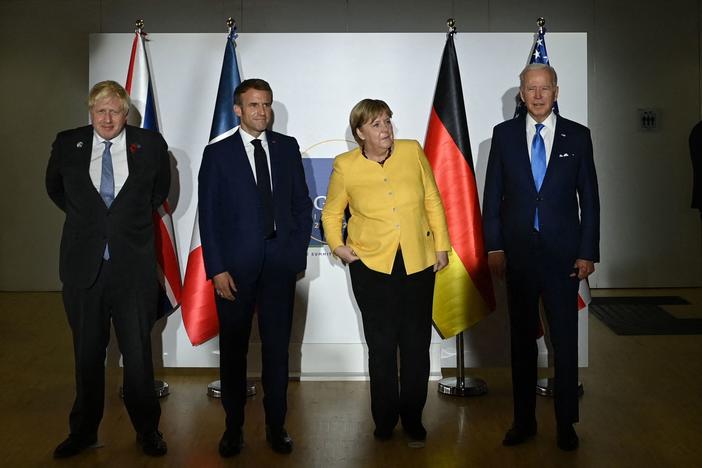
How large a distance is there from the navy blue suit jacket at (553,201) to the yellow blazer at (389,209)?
271mm

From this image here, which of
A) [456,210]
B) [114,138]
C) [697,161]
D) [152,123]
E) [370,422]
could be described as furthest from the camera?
[697,161]

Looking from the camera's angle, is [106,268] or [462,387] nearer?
[106,268]

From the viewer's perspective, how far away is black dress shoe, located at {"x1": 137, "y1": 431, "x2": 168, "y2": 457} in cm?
398

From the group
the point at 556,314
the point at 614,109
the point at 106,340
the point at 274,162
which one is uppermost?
the point at 614,109

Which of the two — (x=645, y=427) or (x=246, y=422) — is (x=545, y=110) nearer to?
(x=645, y=427)

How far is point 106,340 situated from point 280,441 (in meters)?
0.85

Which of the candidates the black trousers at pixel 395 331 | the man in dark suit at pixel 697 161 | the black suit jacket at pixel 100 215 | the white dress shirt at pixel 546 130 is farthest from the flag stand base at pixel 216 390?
the man in dark suit at pixel 697 161

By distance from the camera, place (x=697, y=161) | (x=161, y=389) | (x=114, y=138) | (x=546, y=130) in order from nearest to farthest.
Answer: (x=114, y=138) → (x=546, y=130) → (x=161, y=389) → (x=697, y=161)

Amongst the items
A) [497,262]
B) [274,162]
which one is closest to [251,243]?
[274,162]

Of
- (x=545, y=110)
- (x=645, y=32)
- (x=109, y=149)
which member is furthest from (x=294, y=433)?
(x=645, y=32)

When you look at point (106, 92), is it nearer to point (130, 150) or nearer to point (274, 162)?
point (130, 150)

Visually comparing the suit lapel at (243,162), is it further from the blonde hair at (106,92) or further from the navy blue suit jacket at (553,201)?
the navy blue suit jacket at (553,201)

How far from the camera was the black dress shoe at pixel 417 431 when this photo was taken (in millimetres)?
4160

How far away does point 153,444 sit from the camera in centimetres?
399
